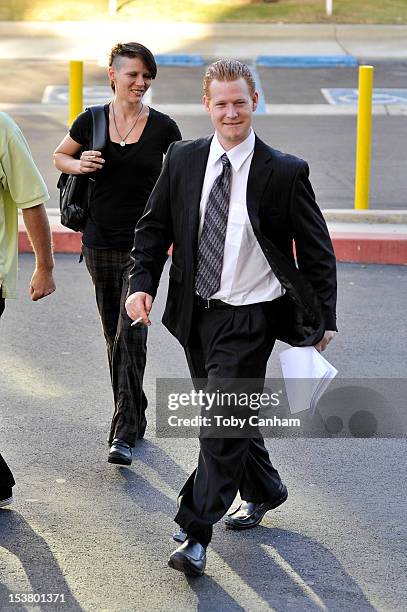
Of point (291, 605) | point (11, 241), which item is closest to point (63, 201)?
point (11, 241)

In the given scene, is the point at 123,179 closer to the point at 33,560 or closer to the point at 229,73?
the point at 229,73

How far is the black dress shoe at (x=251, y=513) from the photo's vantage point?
16.7 feet

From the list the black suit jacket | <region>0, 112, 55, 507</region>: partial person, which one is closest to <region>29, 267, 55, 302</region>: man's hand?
<region>0, 112, 55, 507</region>: partial person

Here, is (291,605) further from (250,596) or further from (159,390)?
(159,390)

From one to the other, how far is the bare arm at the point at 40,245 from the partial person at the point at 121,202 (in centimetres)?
65

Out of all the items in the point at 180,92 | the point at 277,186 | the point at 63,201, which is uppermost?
the point at 277,186

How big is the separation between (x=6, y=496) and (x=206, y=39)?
1884 centimetres

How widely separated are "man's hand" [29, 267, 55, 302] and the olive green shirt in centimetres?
13

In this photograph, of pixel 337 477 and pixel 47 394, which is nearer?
pixel 337 477

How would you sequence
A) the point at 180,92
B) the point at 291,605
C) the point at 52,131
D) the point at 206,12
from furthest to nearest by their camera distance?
the point at 206,12
the point at 180,92
the point at 52,131
the point at 291,605

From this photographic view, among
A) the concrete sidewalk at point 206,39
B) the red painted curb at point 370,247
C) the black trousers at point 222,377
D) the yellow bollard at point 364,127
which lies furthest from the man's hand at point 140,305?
the concrete sidewalk at point 206,39

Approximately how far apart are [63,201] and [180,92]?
1245 centimetres

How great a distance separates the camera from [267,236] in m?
4.58

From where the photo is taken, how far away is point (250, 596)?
14.8ft
